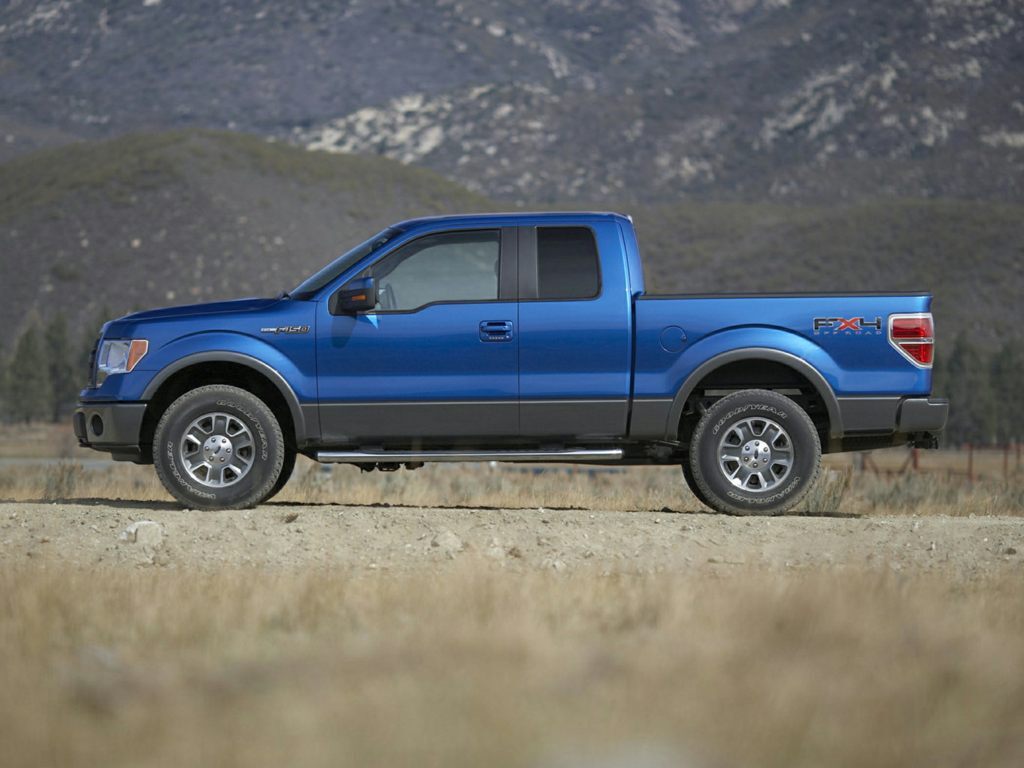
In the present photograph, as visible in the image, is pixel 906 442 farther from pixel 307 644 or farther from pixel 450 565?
pixel 307 644

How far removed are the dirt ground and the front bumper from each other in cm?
49

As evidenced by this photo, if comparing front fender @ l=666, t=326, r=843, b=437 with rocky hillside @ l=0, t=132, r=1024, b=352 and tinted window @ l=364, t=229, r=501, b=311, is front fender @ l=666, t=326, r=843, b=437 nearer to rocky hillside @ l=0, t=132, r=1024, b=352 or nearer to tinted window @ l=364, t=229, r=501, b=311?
tinted window @ l=364, t=229, r=501, b=311

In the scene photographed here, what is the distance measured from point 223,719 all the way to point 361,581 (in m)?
3.15

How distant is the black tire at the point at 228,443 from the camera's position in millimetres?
10414

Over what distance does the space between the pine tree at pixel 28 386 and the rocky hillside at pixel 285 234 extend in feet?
42.0

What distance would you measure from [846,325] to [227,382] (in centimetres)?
446

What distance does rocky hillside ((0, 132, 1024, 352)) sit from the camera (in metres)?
82.0

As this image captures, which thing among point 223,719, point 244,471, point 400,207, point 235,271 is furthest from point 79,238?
point 223,719

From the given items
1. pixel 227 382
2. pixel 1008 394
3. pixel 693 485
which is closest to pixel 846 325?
pixel 693 485

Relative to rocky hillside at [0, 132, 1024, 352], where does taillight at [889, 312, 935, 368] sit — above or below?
below

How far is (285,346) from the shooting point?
34.2ft

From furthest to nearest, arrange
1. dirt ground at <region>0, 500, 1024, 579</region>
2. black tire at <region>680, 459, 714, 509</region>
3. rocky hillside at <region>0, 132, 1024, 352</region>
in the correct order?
rocky hillside at <region>0, 132, 1024, 352</region>, black tire at <region>680, 459, 714, 509</region>, dirt ground at <region>0, 500, 1024, 579</region>

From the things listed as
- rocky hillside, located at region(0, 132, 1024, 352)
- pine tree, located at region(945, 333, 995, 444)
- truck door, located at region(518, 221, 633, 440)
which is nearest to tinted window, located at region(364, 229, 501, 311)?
truck door, located at region(518, 221, 633, 440)

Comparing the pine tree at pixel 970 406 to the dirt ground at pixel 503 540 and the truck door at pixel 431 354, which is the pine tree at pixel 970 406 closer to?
the dirt ground at pixel 503 540
